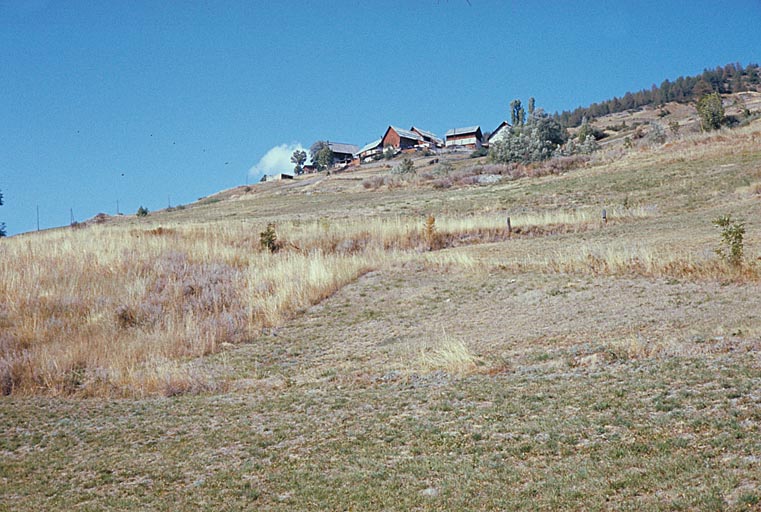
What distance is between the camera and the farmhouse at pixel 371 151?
10331 cm

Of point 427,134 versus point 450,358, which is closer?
point 450,358

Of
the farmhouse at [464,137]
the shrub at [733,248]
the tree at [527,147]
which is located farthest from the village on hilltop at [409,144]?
the shrub at [733,248]

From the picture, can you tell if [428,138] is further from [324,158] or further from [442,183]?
[442,183]

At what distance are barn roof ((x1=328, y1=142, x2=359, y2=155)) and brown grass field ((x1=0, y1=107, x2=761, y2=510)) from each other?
86.4 metres

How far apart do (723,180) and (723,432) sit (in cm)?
2612

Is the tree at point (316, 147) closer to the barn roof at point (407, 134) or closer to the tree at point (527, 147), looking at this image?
the barn roof at point (407, 134)

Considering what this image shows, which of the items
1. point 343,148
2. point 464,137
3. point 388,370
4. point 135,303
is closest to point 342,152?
point 343,148

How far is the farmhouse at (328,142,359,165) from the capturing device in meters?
108

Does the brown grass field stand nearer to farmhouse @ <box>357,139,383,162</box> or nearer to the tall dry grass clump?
the tall dry grass clump

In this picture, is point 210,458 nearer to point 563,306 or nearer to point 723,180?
point 563,306

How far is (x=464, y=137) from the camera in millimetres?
104562

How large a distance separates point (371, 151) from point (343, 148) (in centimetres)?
813

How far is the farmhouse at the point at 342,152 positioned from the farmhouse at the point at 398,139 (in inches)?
317

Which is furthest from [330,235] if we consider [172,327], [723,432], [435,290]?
[723,432]
